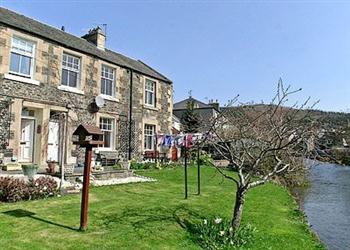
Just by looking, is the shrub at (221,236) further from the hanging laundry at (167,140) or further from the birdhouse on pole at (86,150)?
the hanging laundry at (167,140)

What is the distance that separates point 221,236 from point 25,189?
6.32m

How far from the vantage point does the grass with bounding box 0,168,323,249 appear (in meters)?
7.18

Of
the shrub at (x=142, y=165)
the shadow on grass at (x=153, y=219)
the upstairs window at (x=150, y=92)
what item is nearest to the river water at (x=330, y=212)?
the shadow on grass at (x=153, y=219)

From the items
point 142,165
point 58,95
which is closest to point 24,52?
point 58,95

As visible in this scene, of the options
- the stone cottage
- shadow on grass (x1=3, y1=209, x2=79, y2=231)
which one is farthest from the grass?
the stone cottage

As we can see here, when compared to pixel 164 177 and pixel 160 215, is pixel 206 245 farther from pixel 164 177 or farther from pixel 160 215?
pixel 164 177

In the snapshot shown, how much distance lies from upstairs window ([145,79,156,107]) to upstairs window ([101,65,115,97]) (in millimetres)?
3808

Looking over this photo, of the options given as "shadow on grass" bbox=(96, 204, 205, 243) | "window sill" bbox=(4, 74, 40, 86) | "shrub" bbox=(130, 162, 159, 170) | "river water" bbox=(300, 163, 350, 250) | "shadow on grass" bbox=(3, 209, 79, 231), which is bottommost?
"river water" bbox=(300, 163, 350, 250)

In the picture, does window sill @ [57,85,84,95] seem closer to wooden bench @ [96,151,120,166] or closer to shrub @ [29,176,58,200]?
wooden bench @ [96,151,120,166]

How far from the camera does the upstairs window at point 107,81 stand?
21139 mm

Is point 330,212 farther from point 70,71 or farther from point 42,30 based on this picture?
point 42,30

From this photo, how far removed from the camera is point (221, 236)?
25.8ft

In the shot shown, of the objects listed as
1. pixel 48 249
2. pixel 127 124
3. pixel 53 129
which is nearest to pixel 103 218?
pixel 48 249

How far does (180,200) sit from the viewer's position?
11867mm
